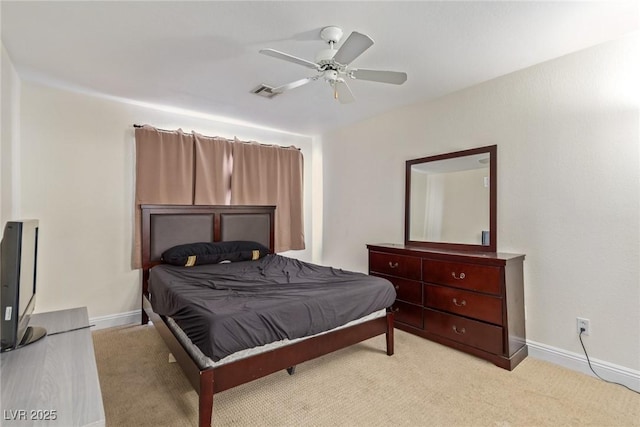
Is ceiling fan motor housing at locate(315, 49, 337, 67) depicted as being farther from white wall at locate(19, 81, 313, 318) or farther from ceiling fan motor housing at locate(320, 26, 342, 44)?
white wall at locate(19, 81, 313, 318)

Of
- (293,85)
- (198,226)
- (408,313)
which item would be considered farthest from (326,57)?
(198,226)

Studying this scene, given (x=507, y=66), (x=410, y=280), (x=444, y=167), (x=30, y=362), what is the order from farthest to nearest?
(x=444, y=167) → (x=410, y=280) → (x=507, y=66) → (x=30, y=362)

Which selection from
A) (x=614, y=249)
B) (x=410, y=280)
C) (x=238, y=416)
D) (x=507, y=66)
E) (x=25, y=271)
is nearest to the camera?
(x=25, y=271)

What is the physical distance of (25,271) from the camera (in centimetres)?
146

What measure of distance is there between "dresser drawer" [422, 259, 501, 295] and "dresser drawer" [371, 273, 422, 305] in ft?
0.44

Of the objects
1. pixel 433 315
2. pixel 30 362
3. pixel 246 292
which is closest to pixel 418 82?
pixel 433 315

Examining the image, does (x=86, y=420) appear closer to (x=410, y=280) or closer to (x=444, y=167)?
(x=410, y=280)

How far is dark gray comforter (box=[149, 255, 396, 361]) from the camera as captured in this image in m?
1.77

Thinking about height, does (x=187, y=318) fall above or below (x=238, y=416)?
above

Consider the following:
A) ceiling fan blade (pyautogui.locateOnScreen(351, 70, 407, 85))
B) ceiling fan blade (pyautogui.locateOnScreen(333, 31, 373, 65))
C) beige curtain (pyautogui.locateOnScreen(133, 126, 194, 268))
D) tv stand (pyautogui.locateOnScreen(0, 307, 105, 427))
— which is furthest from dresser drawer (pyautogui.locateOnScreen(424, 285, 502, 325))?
beige curtain (pyautogui.locateOnScreen(133, 126, 194, 268))

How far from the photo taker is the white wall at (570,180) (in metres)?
2.26

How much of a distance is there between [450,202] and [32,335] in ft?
11.2

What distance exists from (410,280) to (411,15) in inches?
89.9

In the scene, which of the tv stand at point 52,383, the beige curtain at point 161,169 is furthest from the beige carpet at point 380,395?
the beige curtain at point 161,169
